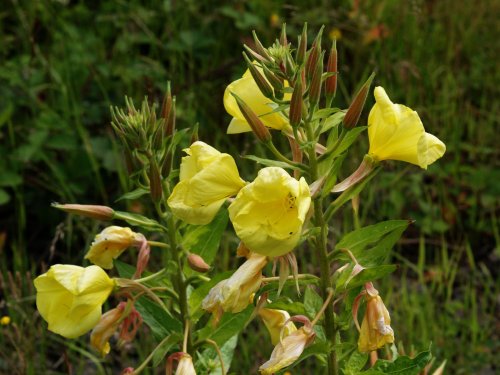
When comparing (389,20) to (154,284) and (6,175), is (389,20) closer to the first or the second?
(6,175)

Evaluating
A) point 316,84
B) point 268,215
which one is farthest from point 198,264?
point 316,84

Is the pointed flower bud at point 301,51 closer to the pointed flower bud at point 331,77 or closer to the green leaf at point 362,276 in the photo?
the pointed flower bud at point 331,77

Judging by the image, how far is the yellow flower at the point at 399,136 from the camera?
117 cm

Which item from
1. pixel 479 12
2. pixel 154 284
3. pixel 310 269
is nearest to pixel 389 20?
pixel 479 12

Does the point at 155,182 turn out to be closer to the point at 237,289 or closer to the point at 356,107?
the point at 237,289

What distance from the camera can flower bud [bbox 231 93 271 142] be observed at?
3.73 feet

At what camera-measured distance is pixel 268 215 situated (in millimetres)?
1068

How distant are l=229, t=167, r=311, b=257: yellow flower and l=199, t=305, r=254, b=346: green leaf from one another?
0.34 metres

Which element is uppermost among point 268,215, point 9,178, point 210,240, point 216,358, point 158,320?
point 268,215

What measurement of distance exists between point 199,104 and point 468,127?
1.04 m

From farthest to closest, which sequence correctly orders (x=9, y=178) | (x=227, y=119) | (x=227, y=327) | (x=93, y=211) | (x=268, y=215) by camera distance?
1. (x=227, y=119)
2. (x=9, y=178)
3. (x=227, y=327)
4. (x=93, y=211)
5. (x=268, y=215)

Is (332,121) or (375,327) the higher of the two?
(332,121)

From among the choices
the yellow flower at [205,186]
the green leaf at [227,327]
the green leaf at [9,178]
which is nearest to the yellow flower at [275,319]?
the green leaf at [227,327]

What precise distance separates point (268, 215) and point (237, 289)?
0.44 feet
